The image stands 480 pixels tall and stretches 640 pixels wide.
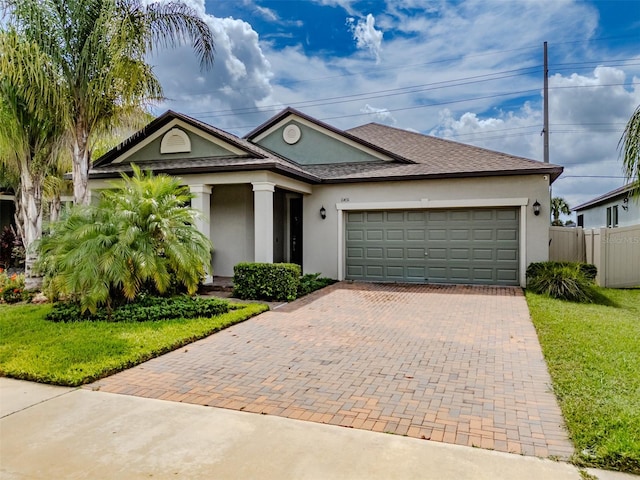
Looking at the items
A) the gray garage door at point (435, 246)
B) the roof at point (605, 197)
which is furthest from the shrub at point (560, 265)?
the roof at point (605, 197)

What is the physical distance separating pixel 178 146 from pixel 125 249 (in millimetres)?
6003

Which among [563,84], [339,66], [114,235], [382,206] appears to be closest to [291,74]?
[339,66]

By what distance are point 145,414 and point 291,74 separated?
2009 cm

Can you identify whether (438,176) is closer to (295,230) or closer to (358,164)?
(358,164)

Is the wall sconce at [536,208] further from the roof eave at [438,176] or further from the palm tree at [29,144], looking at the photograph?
the palm tree at [29,144]

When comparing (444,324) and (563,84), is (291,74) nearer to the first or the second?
(563,84)

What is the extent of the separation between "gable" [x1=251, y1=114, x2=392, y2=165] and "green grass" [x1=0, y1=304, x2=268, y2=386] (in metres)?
8.03

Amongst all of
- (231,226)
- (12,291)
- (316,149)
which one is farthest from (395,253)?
(12,291)

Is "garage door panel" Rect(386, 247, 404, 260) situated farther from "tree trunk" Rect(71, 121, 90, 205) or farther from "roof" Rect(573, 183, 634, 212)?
"roof" Rect(573, 183, 634, 212)

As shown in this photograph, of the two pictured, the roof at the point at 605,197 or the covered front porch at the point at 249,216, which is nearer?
the covered front porch at the point at 249,216

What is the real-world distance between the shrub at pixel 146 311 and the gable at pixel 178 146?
208 inches

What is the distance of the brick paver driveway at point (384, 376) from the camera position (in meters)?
3.93

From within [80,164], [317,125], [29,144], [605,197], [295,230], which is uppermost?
[317,125]

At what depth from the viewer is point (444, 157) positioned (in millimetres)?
14180
